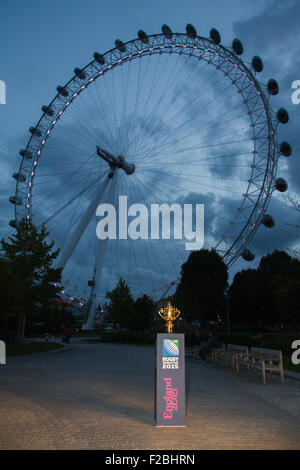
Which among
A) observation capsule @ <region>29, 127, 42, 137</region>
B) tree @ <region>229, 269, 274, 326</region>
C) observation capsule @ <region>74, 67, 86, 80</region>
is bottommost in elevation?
tree @ <region>229, 269, 274, 326</region>

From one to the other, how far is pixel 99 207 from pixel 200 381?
24.3 metres

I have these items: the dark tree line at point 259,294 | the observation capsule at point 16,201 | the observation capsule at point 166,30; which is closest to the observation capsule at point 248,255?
the observation capsule at point 166,30

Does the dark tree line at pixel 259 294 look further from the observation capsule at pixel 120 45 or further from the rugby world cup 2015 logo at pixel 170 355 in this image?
the rugby world cup 2015 logo at pixel 170 355

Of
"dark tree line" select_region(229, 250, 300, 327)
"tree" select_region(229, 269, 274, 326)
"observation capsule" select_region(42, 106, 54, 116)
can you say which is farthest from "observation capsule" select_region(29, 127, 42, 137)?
"tree" select_region(229, 269, 274, 326)

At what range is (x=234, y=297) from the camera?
7969 cm

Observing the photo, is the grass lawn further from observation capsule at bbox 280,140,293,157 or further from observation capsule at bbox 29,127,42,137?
observation capsule at bbox 280,140,293,157

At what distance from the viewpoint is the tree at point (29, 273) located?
2855 cm

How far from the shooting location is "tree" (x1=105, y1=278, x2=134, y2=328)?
49.1m

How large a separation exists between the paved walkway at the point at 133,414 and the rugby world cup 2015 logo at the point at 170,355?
1.17 m

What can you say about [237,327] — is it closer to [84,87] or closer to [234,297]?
[234,297]

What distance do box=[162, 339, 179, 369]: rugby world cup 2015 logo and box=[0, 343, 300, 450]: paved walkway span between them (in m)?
1.17

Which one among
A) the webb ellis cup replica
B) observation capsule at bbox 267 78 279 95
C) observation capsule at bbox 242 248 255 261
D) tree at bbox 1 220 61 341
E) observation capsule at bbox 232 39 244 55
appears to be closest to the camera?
the webb ellis cup replica
